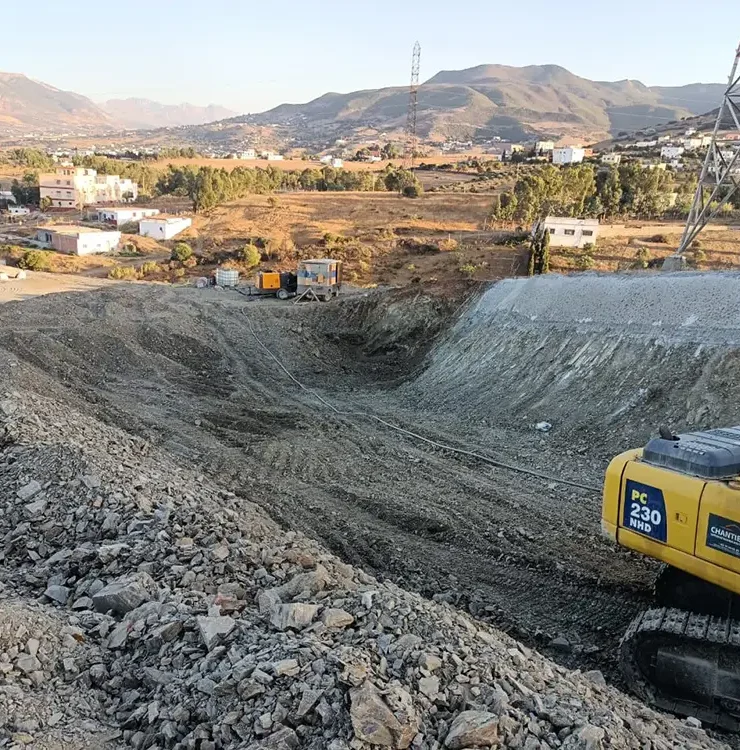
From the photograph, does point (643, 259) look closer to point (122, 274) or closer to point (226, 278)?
point (226, 278)

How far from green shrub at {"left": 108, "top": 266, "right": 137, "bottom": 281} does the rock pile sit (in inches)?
1346

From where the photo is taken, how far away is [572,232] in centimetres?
3238

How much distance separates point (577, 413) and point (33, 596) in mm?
10502

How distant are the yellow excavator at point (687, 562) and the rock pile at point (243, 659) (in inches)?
23.6

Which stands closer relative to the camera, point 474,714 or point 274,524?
point 474,714

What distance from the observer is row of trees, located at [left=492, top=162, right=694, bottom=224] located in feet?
142

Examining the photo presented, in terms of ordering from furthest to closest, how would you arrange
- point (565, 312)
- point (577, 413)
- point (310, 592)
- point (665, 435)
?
point (565, 312)
point (577, 413)
point (665, 435)
point (310, 592)

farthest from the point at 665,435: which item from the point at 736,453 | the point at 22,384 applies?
the point at 22,384

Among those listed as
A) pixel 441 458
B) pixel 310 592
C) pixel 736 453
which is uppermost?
pixel 736 453

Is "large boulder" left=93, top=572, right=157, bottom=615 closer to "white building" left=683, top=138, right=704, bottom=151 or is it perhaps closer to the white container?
the white container

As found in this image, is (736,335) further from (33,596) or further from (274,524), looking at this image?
(33,596)

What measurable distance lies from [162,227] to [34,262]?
13.8 m

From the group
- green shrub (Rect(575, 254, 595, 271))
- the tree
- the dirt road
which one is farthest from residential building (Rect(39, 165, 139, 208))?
the tree

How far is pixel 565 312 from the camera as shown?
17.0 m
